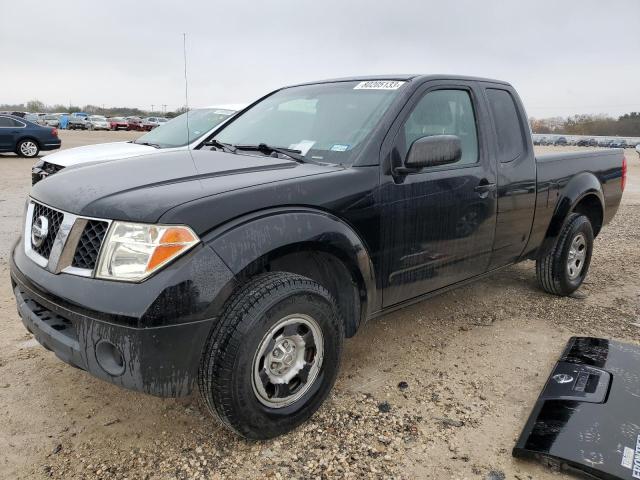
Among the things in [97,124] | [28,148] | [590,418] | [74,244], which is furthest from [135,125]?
[590,418]

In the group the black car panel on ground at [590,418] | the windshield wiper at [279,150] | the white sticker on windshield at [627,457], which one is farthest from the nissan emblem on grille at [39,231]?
the white sticker on windshield at [627,457]

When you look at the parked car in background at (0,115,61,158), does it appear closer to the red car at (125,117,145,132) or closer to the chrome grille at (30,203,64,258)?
the chrome grille at (30,203,64,258)

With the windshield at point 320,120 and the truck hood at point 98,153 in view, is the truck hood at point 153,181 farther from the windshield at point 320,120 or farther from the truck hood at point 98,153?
the truck hood at point 98,153

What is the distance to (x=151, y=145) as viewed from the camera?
678cm

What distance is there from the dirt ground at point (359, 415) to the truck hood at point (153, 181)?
1.11m

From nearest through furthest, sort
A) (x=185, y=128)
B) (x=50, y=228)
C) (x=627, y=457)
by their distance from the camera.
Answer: (x=627, y=457) < (x=50, y=228) < (x=185, y=128)

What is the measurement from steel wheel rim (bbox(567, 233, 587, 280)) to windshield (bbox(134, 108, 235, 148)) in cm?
461

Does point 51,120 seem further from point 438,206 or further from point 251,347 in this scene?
point 251,347

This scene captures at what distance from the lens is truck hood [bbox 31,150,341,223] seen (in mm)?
2166

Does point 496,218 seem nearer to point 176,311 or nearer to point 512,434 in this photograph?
point 512,434

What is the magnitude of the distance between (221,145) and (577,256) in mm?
3440

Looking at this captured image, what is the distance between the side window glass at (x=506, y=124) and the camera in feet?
12.3

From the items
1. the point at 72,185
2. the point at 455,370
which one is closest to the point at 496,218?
the point at 455,370

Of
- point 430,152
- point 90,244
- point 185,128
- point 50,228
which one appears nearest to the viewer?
point 90,244
